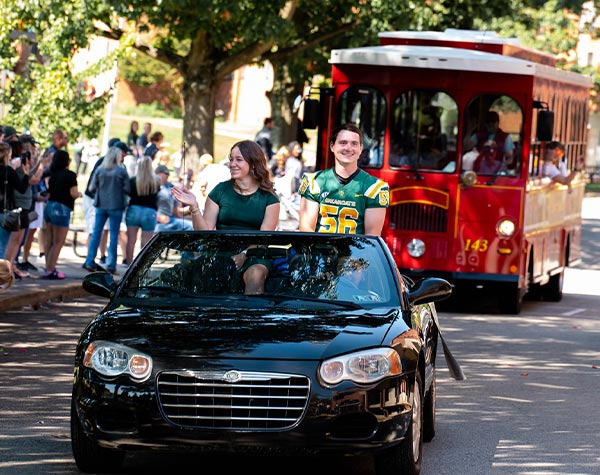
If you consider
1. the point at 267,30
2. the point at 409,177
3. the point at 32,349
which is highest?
the point at 267,30

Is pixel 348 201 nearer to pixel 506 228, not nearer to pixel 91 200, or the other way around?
pixel 506 228

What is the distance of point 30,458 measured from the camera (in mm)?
8148

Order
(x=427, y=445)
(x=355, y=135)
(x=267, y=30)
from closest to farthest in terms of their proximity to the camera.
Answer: (x=427, y=445)
(x=355, y=135)
(x=267, y=30)

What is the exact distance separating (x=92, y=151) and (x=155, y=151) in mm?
6897

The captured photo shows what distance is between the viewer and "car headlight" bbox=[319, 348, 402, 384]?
7.33 metres

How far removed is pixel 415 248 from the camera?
761 inches

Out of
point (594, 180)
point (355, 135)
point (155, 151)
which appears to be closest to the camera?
point (355, 135)

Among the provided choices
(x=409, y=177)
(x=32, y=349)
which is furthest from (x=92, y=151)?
(x=32, y=349)

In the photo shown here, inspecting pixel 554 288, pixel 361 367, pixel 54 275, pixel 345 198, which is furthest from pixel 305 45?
pixel 361 367

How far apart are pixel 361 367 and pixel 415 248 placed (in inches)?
472

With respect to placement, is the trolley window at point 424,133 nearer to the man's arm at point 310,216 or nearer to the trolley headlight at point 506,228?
the trolley headlight at point 506,228

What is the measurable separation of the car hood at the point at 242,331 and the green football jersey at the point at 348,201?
7.73 ft

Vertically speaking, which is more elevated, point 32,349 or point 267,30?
point 267,30

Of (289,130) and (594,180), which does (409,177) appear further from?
(594,180)
